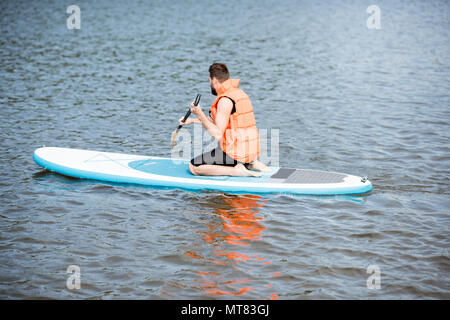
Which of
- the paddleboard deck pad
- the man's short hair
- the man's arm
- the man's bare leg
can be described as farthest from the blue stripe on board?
the man's short hair

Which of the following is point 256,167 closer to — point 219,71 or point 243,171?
point 243,171

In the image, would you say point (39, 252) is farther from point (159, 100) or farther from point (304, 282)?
point (159, 100)

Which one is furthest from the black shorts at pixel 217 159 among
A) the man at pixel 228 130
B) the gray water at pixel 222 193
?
the gray water at pixel 222 193

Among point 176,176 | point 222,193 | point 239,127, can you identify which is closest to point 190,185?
point 176,176

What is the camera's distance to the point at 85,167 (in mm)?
7285

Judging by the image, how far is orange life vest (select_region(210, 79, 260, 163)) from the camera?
6.58 metres

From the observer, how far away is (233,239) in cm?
568

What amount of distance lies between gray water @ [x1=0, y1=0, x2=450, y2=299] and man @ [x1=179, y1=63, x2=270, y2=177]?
38 centimetres

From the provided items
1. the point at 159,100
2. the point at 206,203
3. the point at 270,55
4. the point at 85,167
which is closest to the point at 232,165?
the point at 206,203

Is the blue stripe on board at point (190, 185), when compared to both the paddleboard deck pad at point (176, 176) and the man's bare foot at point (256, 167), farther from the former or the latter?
the man's bare foot at point (256, 167)

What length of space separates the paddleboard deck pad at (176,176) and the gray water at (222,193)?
0.43 feet

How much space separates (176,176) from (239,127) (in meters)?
1.09

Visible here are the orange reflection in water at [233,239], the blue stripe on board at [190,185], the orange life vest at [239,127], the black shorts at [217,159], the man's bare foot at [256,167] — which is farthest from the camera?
the man's bare foot at [256,167]

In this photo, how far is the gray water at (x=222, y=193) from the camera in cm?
498
